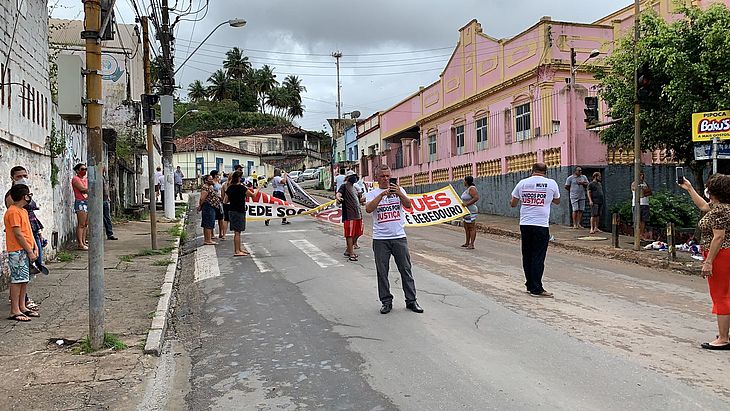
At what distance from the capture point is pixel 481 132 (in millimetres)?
27797

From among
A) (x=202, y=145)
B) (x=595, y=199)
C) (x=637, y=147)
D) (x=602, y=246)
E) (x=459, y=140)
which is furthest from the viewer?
(x=202, y=145)

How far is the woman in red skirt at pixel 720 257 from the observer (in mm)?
6242

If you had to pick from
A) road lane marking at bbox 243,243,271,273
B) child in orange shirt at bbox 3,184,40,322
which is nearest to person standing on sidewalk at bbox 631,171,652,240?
road lane marking at bbox 243,243,271,273

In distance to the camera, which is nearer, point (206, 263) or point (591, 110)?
point (206, 263)

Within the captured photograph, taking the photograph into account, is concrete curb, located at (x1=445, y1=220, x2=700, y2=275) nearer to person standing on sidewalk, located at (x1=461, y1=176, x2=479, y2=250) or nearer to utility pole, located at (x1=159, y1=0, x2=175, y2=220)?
person standing on sidewalk, located at (x1=461, y1=176, x2=479, y2=250)

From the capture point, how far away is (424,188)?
34.8 metres

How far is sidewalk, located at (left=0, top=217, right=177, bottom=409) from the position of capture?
5.44 meters

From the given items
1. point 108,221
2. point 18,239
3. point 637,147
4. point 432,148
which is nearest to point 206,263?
point 108,221

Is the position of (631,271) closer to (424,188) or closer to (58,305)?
(58,305)

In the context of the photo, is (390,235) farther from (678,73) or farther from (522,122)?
(522,122)

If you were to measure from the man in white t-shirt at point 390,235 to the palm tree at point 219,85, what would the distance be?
3085 inches

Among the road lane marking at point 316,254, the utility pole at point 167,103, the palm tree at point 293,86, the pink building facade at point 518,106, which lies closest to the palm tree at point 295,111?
the palm tree at point 293,86

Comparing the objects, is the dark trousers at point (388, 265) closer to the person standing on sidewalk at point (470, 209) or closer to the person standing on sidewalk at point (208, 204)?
the person standing on sidewalk at point (470, 209)

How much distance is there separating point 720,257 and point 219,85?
81439 millimetres
